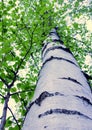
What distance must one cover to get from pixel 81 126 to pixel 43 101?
0.40 metres

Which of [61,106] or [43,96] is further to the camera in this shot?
[43,96]

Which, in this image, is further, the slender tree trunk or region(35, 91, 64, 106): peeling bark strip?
region(35, 91, 64, 106): peeling bark strip

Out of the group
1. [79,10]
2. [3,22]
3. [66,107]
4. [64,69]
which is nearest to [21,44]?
[3,22]

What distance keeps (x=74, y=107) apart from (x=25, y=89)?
1741 millimetres

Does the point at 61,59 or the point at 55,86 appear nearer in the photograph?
the point at 55,86

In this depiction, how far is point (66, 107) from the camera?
129 cm

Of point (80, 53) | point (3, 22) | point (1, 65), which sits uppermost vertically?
point (3, 22)

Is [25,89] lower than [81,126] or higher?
lower

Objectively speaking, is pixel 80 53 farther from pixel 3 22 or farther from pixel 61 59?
pixel 61 59

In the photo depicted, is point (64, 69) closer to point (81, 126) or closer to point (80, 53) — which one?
point (81, 126)

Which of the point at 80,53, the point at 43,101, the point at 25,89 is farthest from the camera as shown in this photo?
the point at 80,53

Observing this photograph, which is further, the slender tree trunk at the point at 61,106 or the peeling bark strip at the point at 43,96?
the peeling bark strip at the point at 43,96

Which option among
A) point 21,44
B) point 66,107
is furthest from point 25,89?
point 66,107

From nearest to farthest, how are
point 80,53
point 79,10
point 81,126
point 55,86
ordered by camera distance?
1. point 81,126
2. point 55,86
3. point 80,53
4. point 79,10
